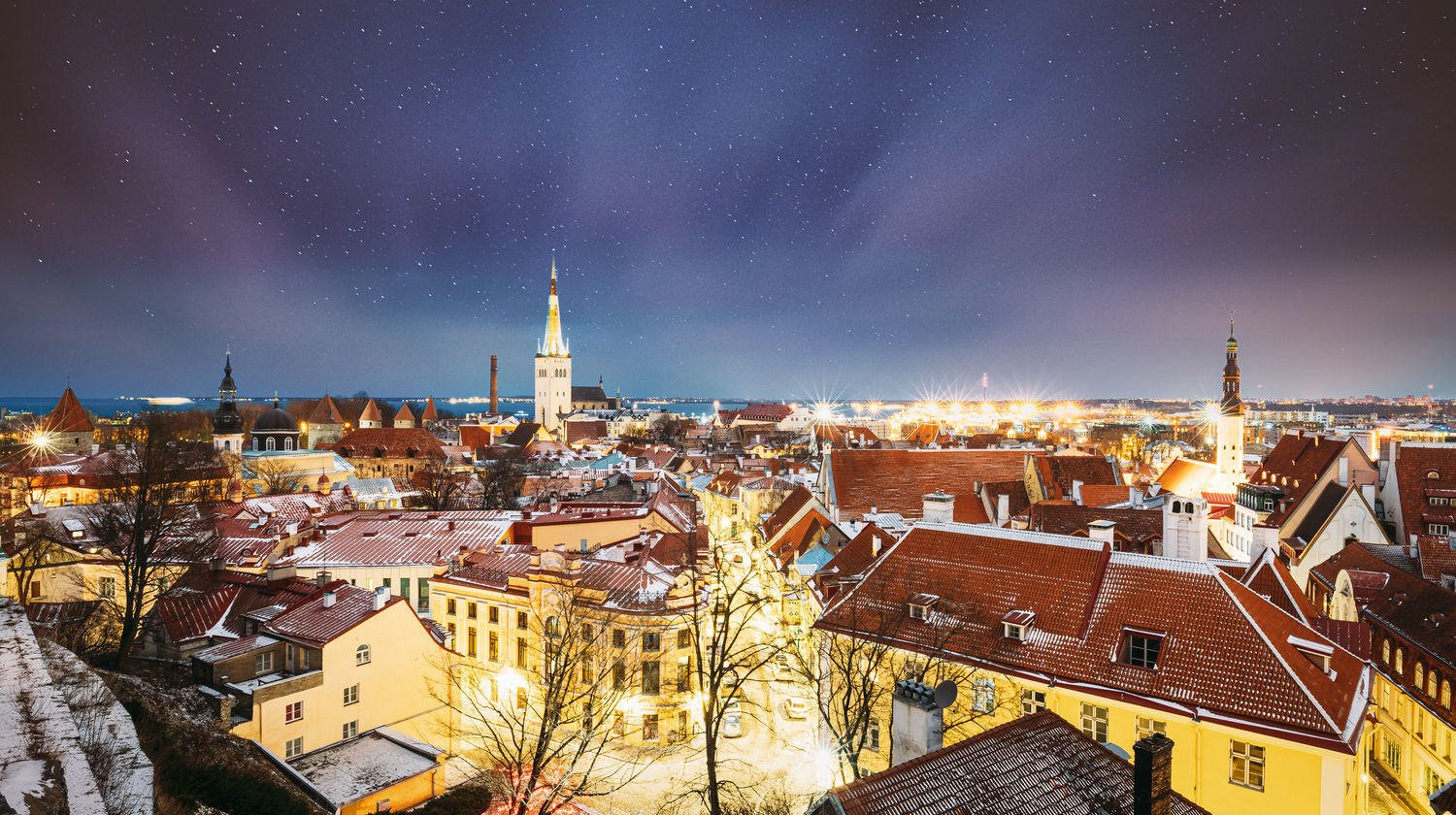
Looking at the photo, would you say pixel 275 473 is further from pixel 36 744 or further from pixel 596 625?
pixel 36 744

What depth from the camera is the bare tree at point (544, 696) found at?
2284cm

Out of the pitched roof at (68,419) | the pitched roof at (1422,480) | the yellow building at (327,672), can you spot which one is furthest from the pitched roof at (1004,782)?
the pitched roof at (68,419)

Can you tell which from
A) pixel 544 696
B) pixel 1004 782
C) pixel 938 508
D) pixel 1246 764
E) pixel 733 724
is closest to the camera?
pixel 1004 782

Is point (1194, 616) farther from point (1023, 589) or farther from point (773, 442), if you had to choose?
point (773, 442)

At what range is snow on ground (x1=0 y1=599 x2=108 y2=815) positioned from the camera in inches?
307

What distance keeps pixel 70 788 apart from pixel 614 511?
37.9m

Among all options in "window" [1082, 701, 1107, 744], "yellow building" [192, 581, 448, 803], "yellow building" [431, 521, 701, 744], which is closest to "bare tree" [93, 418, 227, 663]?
"yellow building" [192, 581, 448, 803]

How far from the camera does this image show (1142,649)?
1845 centimetres

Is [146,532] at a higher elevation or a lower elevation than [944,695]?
higher

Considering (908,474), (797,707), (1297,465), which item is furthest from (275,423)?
(1297,465)

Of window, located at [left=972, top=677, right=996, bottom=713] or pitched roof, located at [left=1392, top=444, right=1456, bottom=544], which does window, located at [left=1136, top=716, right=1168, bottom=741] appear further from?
pitched roof, located at [left=1392, top=444, right=1456, bottom=544]

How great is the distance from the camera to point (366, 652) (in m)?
25.1

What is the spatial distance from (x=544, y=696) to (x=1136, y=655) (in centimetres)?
1677

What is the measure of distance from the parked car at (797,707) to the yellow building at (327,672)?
1306cm
